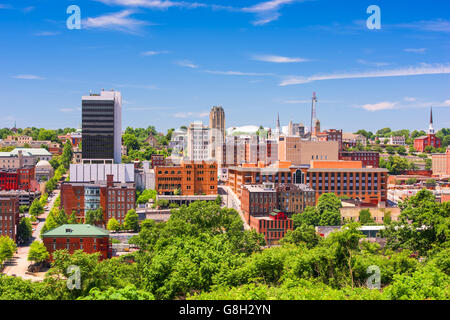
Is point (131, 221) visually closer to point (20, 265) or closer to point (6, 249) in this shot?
point (20, 265)

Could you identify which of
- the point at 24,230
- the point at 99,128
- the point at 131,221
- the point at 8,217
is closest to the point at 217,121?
the point at 99,128

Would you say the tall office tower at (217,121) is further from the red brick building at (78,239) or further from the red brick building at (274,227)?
the red brick building at (78,239)

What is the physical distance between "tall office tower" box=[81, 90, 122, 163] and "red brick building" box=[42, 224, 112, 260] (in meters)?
32.3

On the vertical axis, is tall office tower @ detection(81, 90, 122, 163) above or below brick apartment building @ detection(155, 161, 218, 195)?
above

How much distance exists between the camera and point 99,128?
7381 cm

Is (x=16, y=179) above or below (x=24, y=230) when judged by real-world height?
above

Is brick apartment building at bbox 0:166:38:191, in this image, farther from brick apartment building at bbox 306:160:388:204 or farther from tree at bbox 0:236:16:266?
brick apartment building at bbox 306:160:388:204

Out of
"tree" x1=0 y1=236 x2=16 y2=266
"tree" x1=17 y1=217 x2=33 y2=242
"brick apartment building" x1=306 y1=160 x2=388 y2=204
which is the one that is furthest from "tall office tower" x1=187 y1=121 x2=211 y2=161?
Result: "tree" x1=0 y1=236 x2=16 y2=266

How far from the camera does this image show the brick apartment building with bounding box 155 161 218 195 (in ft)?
228

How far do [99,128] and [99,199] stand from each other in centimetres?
1863

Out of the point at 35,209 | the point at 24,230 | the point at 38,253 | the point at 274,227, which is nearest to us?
the point at 38,253

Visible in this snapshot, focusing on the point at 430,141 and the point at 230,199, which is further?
the point at 430,141
